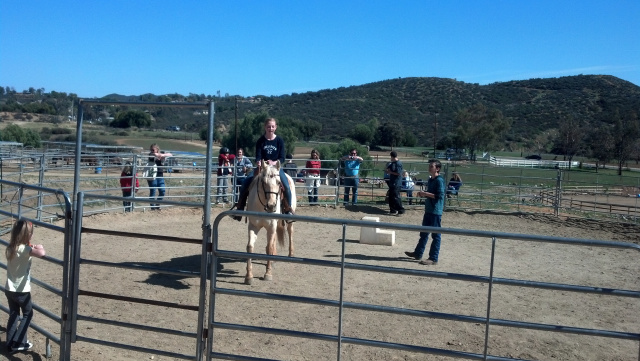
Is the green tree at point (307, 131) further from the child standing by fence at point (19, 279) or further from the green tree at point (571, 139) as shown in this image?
the child standing by fence at point (19, 279)

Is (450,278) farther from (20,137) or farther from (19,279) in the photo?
(20,137)

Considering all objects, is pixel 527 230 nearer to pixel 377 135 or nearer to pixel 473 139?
pixel 473 139

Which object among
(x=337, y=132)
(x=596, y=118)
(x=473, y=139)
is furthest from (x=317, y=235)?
(x=596, y=118)

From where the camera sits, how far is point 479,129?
146ft

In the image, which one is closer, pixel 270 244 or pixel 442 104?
pixel 270 244

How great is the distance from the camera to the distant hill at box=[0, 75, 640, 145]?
64750 millimetres

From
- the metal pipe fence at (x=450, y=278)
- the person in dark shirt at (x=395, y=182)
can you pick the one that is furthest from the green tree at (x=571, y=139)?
the metal pipe fence at (x=450, y=278)

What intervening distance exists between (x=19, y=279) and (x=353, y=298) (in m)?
3.89

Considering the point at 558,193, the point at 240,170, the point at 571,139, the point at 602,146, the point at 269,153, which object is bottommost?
the point at 558,193

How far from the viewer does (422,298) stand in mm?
7238

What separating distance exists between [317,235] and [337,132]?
180 ft

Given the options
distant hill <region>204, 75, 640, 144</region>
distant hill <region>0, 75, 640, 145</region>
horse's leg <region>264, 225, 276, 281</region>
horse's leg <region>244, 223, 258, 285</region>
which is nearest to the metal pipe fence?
horse's leg <region>244, 223, 258, 285</region>

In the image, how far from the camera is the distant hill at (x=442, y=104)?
6475 cm

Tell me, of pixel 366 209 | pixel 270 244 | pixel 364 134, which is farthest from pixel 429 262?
pixel 364 134
